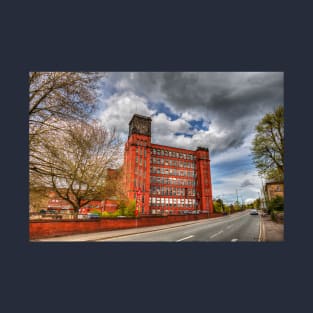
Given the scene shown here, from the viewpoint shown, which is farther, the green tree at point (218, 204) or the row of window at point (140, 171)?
the row of window at point (140, 171)

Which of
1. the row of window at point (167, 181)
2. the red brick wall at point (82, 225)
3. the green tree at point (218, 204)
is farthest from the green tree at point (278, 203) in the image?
the row of window at point (167, 181)

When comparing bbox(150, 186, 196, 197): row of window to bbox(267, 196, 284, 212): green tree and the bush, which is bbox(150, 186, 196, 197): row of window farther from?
bbox(267, 196, 284, 212): green tree

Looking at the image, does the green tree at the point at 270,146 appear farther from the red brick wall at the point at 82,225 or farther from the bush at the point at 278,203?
the red brick wall at the point at 82,225

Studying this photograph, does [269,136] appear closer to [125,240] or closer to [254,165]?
[254,165]

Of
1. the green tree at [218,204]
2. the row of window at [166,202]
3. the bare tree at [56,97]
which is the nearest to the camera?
the bare tree at [56,97]

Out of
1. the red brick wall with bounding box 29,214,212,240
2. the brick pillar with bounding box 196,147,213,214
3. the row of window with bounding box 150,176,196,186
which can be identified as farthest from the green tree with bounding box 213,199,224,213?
the row of window with bounding box 150,176,196,186

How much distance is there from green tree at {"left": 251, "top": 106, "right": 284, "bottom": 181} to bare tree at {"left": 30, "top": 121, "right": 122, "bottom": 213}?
678 cm

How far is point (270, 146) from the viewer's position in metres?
7.68

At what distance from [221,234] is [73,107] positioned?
23.8 feet

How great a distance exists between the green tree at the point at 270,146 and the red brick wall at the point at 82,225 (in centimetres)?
641

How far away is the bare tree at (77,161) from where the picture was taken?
4949 mm

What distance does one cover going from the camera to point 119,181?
33.8ft

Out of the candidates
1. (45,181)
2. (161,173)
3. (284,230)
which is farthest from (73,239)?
(161,173)

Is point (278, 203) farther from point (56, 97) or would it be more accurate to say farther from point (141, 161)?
point (141, 161)
